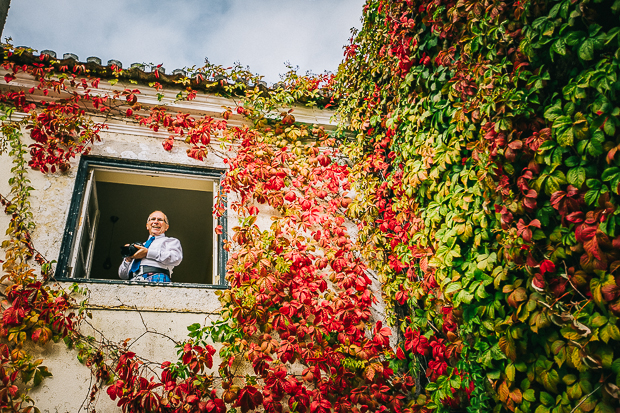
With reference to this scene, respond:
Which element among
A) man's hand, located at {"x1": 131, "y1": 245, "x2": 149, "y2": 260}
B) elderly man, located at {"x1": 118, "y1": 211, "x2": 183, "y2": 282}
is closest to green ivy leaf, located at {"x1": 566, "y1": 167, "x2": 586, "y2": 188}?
elderly man, located at {"x1": 118, "y1": 211, "x2": 183, "y2": 282}

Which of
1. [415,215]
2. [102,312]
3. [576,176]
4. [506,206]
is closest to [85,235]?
[102,312]

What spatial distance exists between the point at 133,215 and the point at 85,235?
3.65m

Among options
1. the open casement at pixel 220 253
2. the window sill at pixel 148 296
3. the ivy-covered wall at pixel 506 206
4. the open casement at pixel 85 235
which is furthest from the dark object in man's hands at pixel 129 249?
the ivy-covered wall at pixel 506 206

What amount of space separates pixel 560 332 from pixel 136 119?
4.32 m

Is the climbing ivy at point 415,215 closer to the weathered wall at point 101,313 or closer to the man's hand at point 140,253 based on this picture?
the weathered wall at point 101,313

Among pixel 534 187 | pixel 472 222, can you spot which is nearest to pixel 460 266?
pixel 472 222

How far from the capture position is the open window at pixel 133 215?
13.3 ft

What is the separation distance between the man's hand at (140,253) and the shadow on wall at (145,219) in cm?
273

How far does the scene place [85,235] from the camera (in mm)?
4160

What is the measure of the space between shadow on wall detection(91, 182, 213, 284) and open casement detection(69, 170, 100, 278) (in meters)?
2.58

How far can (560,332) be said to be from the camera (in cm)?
239

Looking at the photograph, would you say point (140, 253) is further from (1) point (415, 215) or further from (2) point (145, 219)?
(2) point (145, 219)

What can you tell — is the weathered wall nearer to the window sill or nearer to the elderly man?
the window sill

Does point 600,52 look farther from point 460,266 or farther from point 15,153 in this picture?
point 15,153
